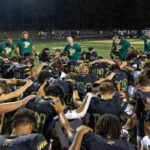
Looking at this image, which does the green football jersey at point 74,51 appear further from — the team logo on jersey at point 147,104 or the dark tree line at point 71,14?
the dark tree line at point 71,14

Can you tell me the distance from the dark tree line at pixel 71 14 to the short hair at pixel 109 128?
6099 cm

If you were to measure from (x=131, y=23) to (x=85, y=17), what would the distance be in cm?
811

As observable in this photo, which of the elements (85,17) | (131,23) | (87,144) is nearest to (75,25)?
(85,17)

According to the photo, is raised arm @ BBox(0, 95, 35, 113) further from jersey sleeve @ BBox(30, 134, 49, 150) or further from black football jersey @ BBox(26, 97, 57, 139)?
jersey sleeve @ BBox(30, 134, 49, 150)

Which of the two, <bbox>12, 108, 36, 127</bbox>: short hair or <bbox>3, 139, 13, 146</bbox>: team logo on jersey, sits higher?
<bbox>12, 108, 36, 127</bbox>: short hair

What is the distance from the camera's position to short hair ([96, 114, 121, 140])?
4.01 metres

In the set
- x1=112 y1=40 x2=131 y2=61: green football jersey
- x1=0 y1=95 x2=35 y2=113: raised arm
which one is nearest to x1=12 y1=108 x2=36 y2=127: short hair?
x1=0 y1=95 x2=35 y2=113: raised arm

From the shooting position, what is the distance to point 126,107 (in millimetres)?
5746

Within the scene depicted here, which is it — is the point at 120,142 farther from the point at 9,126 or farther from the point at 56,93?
the point at 9,126

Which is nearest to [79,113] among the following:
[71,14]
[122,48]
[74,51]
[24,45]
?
[74,51]

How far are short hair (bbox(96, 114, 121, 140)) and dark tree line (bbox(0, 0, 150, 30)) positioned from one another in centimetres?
6099

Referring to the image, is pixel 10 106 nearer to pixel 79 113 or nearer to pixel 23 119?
pixel 79 113

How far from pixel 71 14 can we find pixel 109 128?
65.6m

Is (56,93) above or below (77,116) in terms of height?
above
